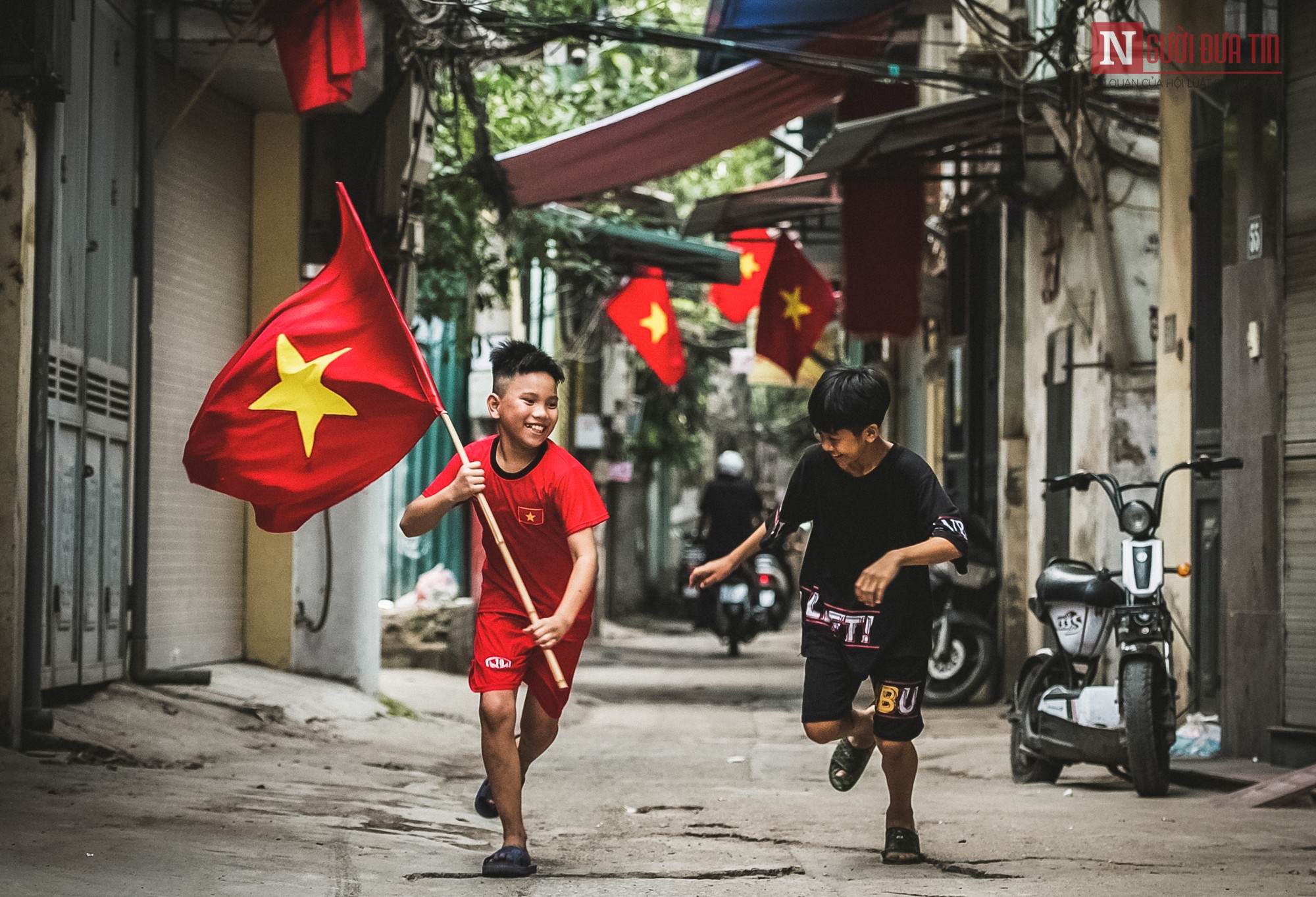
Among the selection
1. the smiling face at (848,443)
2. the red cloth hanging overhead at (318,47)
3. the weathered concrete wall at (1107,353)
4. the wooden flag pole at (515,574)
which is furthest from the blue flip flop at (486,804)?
the weathered concrete wall at (1107,353)

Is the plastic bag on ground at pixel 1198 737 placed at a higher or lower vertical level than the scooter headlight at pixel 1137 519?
lower

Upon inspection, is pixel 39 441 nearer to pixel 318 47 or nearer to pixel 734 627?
pixel 318 47

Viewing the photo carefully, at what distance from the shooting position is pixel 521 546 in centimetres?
543

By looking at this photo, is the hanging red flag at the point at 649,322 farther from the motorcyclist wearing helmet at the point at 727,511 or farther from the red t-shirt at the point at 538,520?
the red t-shirt at the point at 538,520

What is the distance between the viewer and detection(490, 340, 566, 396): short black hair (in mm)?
5336

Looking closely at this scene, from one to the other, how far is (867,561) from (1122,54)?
6.61 metres

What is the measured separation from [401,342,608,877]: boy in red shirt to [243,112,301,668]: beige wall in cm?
549

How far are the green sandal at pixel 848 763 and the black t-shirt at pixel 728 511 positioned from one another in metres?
14.5

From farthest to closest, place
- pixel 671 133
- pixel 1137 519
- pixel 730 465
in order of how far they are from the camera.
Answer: pixel 730 465 < pixel 671 133 < pixel 1137 519

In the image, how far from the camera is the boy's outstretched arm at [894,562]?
16.3 feet

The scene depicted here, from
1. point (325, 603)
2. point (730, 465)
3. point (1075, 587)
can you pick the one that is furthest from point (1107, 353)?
point (730, 465)

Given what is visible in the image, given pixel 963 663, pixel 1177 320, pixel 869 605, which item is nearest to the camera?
pixel 869 605

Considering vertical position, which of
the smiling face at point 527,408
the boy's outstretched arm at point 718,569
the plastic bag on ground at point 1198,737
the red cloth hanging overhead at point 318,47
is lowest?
the plastic bag on ground at point 1198,737

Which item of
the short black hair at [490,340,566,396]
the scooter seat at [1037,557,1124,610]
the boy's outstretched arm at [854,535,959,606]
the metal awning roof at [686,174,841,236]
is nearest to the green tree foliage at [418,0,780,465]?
the metal awning roof at [686,174,841,236]
